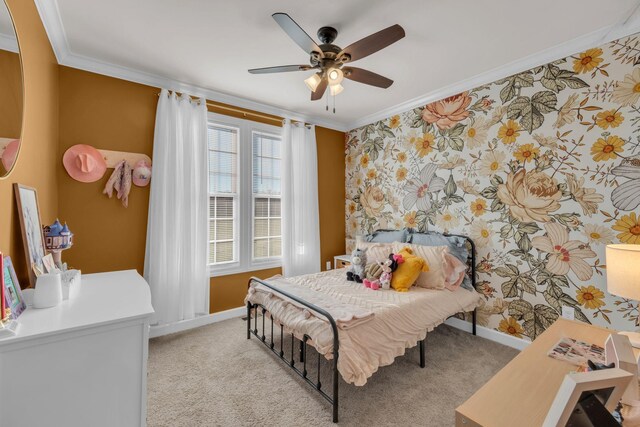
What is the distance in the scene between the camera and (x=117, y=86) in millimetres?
2855

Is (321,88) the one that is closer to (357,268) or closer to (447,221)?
(357,268)

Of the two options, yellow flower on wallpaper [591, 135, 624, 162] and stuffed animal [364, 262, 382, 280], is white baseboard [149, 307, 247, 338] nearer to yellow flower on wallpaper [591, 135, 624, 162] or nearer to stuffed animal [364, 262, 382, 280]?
stuffed animal [364, 262, 382, 280]

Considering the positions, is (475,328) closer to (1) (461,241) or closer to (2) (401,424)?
(1) (461,241)

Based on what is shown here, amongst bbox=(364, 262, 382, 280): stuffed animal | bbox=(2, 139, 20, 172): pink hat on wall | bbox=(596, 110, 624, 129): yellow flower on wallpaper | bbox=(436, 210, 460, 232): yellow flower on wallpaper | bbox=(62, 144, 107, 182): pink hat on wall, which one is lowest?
bbox=(364, 262, 382, 280): stuffed animal

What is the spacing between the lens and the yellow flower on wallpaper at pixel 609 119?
227 centimetres

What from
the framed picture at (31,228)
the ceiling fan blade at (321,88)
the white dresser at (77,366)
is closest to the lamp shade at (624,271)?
the ceiling fan blade at (321,88)

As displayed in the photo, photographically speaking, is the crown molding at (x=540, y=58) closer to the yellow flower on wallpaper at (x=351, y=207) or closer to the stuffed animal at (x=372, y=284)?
the yellow flower on wallpaper at (x=351, y=207)

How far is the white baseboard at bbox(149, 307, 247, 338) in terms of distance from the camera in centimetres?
301

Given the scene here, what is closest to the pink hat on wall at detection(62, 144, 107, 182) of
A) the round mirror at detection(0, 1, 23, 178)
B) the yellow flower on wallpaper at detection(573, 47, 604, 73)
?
the round mirror at detection(0, 1, 23, 178)

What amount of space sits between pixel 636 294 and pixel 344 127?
3948 mm

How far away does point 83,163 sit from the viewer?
265cm

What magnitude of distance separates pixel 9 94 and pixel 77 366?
1.36 meters

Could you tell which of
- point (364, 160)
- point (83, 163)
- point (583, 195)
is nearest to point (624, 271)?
point (583, 195)

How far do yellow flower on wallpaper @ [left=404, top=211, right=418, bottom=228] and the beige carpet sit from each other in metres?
1.42
